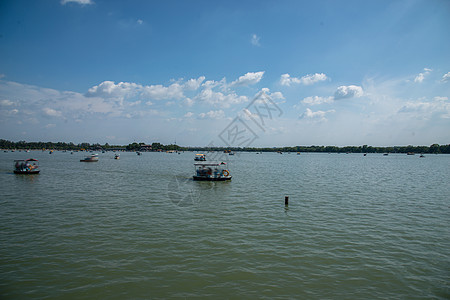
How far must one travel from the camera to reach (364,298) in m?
9.08

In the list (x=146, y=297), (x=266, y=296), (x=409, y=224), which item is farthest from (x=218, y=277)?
(x=409, y=224)

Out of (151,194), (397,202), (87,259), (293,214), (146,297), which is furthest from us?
(151,194)

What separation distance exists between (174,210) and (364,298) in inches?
621

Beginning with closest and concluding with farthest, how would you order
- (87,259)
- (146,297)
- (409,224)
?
(146,297)
(87,259)
(409,224)

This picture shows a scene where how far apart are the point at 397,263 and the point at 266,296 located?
24.4 feet

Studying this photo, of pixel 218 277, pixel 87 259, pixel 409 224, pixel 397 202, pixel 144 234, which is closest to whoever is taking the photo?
pixel 218 277

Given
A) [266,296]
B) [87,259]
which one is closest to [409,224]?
[266,296]

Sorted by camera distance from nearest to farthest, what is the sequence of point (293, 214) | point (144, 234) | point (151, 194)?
1. point (144, 234)
2. point (293, 214)
3. point (151, 194)

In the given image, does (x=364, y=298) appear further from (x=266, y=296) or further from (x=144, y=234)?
(x=144, y=234)

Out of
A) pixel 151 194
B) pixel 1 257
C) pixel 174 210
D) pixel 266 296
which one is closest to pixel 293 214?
pixel 174 210

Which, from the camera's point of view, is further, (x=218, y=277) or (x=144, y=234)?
(x=144, y=234)

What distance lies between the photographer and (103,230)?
15773 millimetres

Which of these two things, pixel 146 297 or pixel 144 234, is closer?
pixel 146 297

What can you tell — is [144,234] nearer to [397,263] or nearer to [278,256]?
[278,256]
